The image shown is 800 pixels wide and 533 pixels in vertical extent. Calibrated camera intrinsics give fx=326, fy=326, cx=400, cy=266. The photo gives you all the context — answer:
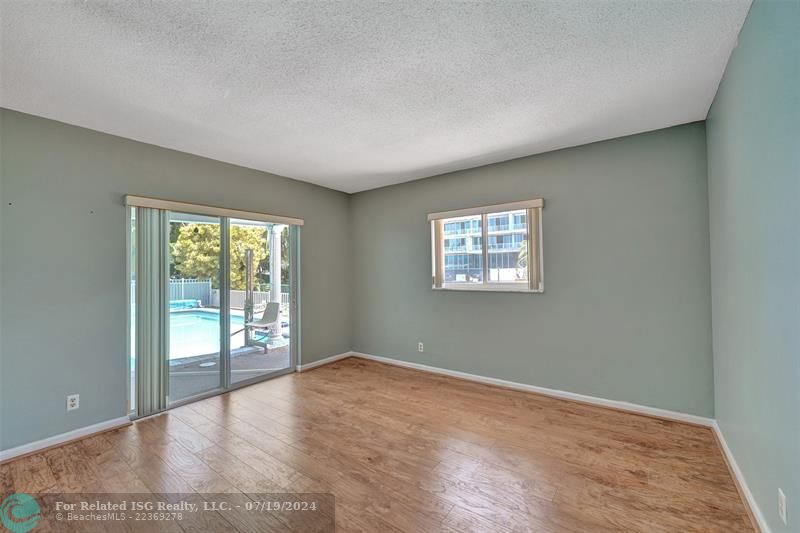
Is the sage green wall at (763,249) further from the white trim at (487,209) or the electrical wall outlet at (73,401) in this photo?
the electrical wall outlet at (73,401)

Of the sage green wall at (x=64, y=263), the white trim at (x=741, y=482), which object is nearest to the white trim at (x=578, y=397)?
the white trim at (x=741, y=482)

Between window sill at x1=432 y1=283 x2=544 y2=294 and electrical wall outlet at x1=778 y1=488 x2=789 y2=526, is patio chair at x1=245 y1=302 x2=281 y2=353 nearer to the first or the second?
window sill at x1=432 y1=283 x2=544 y2=294

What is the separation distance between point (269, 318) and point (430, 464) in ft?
9.46

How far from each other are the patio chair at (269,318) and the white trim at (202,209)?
3.71ft

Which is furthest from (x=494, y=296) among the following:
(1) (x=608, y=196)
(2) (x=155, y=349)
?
(2) (x=155, y=349)

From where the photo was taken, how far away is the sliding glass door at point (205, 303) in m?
3.15

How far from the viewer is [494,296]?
3949 millimetres

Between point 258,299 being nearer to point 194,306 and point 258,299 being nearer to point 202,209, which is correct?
point 194,306

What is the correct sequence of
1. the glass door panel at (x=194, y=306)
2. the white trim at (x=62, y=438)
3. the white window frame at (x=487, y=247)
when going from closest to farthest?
the white trim at (x=62, y=438)
the glass door panel at (x=194, y=306)
the white window frame at (x=487, y=247)

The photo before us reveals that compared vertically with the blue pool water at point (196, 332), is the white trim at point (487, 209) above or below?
above

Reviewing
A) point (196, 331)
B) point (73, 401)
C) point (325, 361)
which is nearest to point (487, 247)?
point (325, 361)

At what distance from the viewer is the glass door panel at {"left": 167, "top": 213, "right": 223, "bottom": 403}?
3.42m

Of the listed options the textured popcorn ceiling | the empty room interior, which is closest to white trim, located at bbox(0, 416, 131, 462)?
the empty room interior

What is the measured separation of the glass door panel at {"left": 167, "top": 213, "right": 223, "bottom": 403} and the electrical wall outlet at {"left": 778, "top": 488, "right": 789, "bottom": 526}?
444cm
